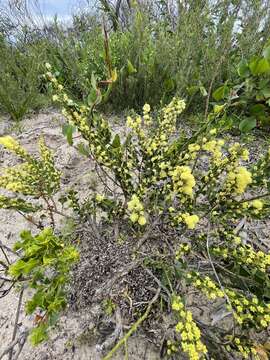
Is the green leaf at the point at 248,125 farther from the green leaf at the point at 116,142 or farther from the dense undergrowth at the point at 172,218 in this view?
the green leaf at the point at 116,142

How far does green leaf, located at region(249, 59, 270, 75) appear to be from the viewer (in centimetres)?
70

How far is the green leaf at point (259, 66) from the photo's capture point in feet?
2.31

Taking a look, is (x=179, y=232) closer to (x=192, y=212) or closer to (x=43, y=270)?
(x=192, y=212)

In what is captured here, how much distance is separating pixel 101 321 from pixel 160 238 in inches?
12.5

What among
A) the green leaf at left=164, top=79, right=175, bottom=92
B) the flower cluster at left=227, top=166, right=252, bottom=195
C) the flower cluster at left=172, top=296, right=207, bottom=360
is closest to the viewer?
the flower cluster at left=172, top=296, right=207, bottom=360

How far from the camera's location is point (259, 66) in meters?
0.72

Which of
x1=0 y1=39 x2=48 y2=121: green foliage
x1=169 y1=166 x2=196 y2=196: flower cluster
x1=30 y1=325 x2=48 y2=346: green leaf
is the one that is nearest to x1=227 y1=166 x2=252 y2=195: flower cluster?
x1=169 y1=166 x2=196 y2=196: flower cluster

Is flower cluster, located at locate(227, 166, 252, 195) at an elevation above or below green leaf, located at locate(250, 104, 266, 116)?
below

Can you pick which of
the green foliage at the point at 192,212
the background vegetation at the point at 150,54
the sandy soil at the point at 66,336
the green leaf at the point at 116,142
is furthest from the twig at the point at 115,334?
the background vegetation at the point at 150,54

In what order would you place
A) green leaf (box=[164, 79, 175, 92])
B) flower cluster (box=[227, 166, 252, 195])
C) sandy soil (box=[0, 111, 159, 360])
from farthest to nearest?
1. green leaf (box=[164, 79, 175, 92])
2. sandy soil (box=[0, 111, 159, 360])
3. flower cluster (box=[227, 166, 252, 195])

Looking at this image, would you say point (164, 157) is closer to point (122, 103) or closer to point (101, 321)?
point (101, 321)

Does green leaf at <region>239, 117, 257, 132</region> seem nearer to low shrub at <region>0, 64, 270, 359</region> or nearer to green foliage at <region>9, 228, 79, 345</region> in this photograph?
low shrub at <region>0, 64, 270, 359</region>

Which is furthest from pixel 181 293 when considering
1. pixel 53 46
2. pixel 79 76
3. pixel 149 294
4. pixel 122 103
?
pixel 53 46

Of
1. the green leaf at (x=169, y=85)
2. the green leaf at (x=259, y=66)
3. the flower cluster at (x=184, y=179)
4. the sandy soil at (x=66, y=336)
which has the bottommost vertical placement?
the sandy soil at (x=66, y=336)
